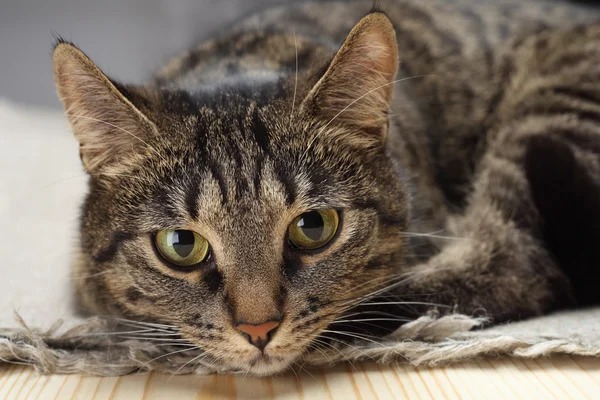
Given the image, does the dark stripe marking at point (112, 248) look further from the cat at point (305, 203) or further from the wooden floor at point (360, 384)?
the wooden floor at point (360, 384)

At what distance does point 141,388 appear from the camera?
120 cm

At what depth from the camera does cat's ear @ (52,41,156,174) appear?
1.25 metres

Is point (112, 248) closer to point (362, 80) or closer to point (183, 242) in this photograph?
point (183, 242)

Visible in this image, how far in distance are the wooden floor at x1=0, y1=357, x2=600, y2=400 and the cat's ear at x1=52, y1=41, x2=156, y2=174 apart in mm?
460

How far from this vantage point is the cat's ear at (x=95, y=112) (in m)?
1.25

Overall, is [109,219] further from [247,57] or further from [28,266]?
[247,57]

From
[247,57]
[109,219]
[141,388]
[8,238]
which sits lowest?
[141,388]

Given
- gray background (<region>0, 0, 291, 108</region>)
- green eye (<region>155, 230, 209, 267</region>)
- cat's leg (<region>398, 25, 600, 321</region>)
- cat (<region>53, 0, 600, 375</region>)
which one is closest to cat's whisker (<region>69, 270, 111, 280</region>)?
cat (<region>53, 0, 600, 375</region>)

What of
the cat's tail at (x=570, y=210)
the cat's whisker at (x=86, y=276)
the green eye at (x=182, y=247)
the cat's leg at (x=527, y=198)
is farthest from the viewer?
the cat's tail at (x=570, y=210)

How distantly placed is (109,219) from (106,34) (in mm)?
1807

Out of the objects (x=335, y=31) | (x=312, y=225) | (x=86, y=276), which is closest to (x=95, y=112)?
(x=86, y=276)

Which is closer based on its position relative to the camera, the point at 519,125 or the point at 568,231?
the point at 568,231

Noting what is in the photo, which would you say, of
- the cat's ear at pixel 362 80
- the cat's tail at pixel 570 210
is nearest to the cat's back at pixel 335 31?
the cat's ear at pixel 362 80

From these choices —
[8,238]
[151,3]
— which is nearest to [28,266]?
[8,238]
